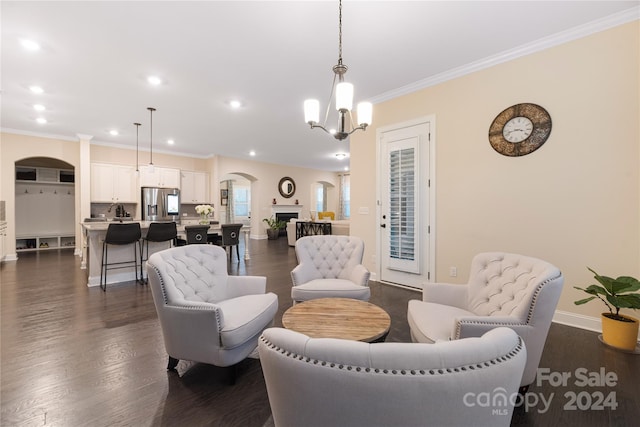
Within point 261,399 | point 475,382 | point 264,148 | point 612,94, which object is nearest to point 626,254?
point 612,94

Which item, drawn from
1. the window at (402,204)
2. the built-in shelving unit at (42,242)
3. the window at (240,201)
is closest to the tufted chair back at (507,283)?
the window at (402,204)

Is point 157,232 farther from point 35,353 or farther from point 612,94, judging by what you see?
point 612,94

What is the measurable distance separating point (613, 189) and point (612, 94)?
2.88 ft

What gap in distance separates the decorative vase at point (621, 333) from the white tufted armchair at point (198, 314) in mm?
Answer: 2858

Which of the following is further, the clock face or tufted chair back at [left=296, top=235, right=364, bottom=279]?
tufted chair back at [left=296, top=235, right=364, bottom=279]

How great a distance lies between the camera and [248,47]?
9.66ft

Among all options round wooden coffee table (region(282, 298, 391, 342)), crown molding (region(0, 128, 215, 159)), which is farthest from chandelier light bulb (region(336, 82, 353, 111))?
crown molding (region(0, 128, 215, 159))

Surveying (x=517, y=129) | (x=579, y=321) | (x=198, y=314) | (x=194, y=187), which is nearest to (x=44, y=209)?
(x=194, y=187)

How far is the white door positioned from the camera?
3797 mm

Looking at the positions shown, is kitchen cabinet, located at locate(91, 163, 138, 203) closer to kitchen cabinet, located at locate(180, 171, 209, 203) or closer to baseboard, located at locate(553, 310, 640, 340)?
kitchen cabinet, located at locate(180, 171, 209, 203)

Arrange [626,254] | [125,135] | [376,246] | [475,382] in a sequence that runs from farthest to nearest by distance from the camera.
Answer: [125,135] < [376,246] < [626,254] < [475,382]

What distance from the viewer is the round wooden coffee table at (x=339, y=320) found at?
1653mm

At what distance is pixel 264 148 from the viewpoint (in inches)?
313

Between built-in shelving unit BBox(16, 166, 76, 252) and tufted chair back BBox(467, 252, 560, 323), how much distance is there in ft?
33.2
